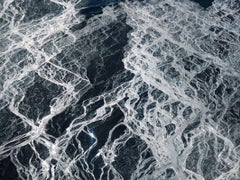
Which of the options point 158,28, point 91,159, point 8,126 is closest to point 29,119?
point 8,126

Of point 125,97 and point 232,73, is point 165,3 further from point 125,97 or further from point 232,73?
point 125,97

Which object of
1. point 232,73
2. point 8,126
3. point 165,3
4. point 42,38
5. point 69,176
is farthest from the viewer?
point 165,3

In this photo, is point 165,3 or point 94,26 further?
point 165,3

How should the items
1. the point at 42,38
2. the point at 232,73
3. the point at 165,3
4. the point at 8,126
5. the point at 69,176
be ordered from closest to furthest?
the point at 69,176 → the point at 8,126 → the point at 232,73 → the point at 42,38 → the point at 165,3

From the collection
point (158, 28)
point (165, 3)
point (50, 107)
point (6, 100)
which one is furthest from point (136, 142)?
point (165, 3)

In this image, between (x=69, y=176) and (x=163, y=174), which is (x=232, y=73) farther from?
(x=69, y=176)

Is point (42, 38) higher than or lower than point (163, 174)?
higher
